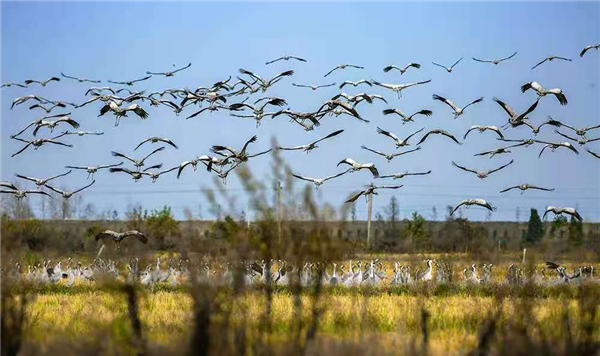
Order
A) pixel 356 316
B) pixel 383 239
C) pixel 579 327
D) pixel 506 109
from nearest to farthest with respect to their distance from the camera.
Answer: pixel 579 327 < pixel 356 316 < pixel 506 109 < pixel 383 239

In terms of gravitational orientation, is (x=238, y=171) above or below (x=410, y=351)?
above

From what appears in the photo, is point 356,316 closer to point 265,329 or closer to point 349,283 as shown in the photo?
point 265,329

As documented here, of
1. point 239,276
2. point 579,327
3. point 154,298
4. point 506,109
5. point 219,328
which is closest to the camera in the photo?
point 219,328

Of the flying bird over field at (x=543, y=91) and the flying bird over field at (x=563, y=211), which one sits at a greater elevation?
Result: the flying bird over field at (x=543, y=91)

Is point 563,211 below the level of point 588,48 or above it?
below

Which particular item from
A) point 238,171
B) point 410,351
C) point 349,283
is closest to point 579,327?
point 410,351

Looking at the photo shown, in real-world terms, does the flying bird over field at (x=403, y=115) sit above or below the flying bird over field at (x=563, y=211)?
above

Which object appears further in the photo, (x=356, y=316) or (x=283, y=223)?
(x=356, y=316)

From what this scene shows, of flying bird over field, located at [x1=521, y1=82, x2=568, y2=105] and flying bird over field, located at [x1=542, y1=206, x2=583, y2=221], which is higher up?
flying bird over field, located at [x1=521, y1=82, x2=568, y2=105]

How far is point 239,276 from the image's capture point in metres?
9.53

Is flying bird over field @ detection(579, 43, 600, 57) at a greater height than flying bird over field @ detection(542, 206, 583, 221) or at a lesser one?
greater

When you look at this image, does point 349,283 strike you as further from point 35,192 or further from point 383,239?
point 383,239

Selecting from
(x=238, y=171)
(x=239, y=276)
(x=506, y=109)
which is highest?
(x=506, y=109)

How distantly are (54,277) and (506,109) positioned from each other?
1209 cm
